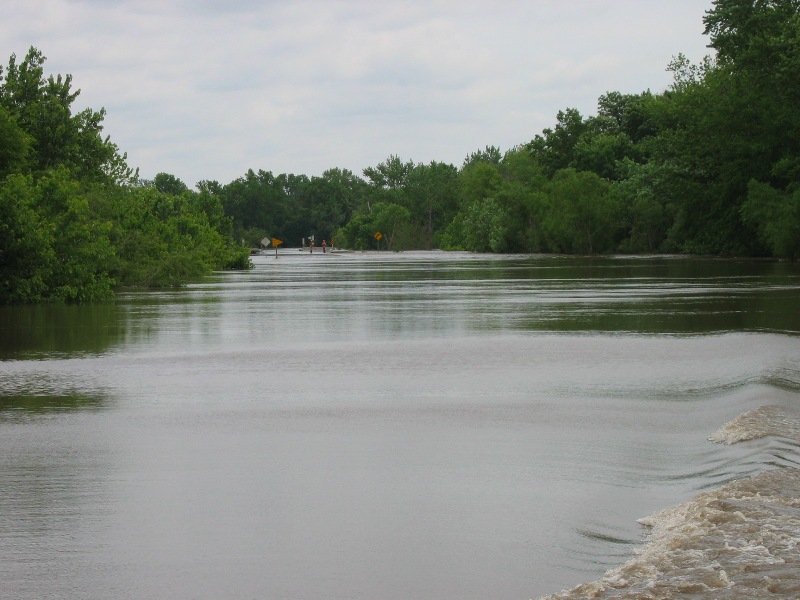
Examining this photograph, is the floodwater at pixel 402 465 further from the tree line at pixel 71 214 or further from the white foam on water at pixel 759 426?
the tree line at pixel 71 214

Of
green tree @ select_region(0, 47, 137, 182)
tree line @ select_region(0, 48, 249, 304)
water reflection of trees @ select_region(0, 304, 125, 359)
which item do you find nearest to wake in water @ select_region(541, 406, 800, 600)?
water reflection of trees @ select_region(0, 304, 125, 359)

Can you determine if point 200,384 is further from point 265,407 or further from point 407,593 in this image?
point 407,593

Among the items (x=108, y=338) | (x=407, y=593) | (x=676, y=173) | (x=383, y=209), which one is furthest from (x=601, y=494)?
(x=383, y=209)

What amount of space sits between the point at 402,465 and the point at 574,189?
82.1 metres

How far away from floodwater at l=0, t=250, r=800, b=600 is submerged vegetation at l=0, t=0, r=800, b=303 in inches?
435

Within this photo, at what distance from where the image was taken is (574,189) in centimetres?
8875

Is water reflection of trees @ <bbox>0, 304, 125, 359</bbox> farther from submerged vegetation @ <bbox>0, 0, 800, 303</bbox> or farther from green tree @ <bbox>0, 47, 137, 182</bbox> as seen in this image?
green tree @ <bbox>0, 47, 137, 182</bbox>

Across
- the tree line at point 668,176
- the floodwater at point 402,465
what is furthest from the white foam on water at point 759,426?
the tree line at point 668,176

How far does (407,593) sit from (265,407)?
5881 mm

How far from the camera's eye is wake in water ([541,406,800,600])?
548 cm

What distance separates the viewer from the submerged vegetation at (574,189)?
94.8 feet

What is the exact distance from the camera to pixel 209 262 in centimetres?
5906

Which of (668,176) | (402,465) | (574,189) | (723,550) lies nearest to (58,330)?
(402,465)

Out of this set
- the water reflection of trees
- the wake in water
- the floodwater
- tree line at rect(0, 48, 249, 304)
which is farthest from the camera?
tree line at rect(0, 48, 249, 304)
